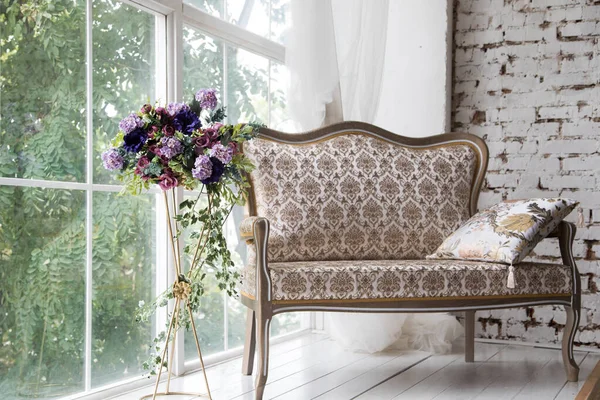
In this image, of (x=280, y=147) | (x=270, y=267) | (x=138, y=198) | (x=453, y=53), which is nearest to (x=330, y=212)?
(x=280, y=147)

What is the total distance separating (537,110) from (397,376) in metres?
1.69

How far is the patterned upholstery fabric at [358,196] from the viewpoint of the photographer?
273cm

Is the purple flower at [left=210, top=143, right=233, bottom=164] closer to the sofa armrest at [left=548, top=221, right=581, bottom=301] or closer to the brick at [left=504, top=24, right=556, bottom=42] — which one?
the sofa armrest at [left=548, top=221, right=581, bottom=301]

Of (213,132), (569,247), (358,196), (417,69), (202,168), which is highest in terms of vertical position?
(417,69)

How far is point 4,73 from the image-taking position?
6.63 ft

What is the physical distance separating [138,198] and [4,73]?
28.1 inches

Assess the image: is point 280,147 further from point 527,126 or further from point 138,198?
point 527,126

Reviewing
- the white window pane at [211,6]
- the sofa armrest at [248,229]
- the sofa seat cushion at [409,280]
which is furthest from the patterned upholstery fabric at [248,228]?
the white window pane at [211,6]

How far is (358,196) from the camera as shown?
2.87m

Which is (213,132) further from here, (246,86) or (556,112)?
(556,112)

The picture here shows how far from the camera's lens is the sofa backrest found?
8.97ft

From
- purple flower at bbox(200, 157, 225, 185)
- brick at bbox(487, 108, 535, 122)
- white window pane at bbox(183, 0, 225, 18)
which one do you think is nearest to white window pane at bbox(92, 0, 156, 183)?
white window pane at bbox(183, 0, 225, 18)

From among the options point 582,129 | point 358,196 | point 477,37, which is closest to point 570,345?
point 358,196

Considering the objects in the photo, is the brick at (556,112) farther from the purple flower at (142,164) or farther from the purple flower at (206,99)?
the purple flower at (142,164)
